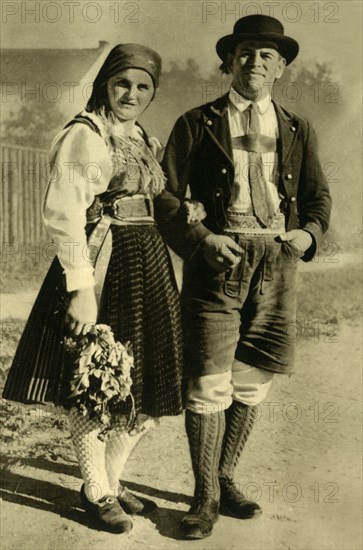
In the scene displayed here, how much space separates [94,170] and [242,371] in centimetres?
103

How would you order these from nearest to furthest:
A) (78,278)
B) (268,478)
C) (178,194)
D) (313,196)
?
(78,278), (178,194), (313,196), (268,478)

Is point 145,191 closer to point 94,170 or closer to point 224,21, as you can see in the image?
point 94,170

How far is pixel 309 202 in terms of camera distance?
2.91 metres

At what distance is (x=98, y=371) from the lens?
2.66 m

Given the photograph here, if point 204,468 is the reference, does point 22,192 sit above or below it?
above

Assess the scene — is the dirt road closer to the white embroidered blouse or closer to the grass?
the grass

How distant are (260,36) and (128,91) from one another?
0.58 metres

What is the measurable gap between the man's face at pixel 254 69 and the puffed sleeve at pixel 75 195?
64 centimetres

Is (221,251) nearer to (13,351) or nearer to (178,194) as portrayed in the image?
(178,194)

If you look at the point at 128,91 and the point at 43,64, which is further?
the point at 43,64

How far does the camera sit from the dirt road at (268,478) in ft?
9.47

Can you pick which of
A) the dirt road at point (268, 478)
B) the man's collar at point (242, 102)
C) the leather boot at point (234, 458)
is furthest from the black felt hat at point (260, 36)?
the leather boot at point (234, 458)

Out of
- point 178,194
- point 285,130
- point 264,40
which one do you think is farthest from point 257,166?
point 264,40

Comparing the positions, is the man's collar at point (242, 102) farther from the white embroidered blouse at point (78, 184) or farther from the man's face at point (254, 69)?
the white embroidered blouse at point (78, 184)
